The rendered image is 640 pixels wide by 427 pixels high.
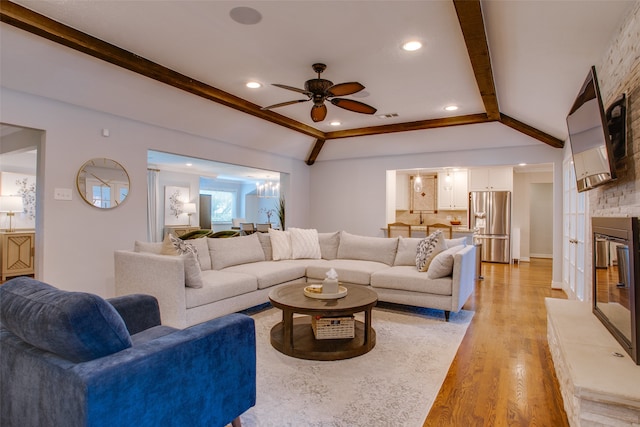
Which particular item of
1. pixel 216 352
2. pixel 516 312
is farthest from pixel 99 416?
pixel 516 312

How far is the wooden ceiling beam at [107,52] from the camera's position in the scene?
8.37 feet

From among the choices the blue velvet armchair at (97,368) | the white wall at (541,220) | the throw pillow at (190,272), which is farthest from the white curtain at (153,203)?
the white wall at (541,220)

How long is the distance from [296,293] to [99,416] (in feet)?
6.85

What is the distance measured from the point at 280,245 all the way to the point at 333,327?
2.14 meters

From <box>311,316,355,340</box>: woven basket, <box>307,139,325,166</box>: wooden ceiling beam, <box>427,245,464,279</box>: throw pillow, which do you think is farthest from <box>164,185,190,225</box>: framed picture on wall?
<box>427,245,464,279</box>: throw pillow

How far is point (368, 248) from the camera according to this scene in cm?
499

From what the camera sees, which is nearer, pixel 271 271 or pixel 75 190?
pixel 75 190

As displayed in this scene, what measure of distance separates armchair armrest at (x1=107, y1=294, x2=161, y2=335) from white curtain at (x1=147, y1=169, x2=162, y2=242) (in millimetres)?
6613

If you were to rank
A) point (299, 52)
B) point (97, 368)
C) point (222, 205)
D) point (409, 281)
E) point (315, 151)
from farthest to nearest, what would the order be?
point (222, 205) < point (315, 151) < point (409, 281) < point (299, 52) < point (97, 368)

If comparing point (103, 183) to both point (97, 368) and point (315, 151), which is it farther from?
point (315, 151)

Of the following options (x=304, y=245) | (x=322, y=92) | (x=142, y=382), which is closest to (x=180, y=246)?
(x=304, y=245)

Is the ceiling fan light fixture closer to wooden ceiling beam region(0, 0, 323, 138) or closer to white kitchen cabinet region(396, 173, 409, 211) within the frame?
wooden ceiling beam region(0, 0, 323, 138)

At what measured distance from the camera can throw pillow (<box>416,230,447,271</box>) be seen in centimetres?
409

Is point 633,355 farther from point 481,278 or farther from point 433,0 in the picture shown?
point 481,278
